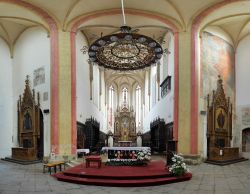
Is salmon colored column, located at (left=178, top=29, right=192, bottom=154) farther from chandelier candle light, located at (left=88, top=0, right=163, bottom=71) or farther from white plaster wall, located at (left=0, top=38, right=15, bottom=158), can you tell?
white plaster wall, located at (left=0, top=38, right=15, bottom=158)

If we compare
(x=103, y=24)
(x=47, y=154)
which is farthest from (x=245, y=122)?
(x=47, y=154)

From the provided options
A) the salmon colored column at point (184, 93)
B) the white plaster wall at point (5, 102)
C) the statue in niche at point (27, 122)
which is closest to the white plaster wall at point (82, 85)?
the statue in niche at point (27, 122)

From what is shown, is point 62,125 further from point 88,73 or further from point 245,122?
point 245,122

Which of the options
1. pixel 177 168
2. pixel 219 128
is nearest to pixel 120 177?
pixel 177 168

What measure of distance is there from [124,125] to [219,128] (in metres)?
18.8

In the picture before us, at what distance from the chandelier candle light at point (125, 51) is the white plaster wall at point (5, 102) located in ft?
24.9

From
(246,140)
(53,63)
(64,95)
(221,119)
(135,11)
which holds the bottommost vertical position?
Result: (246,140)

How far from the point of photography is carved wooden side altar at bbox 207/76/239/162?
579 inches

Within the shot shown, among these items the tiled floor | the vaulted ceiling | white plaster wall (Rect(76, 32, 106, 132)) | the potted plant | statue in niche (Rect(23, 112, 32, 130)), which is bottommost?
the tiled floor

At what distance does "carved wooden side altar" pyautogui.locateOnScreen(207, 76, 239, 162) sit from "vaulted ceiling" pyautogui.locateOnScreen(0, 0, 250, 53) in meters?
3.23

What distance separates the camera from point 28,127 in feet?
53.8

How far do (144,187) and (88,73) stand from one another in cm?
1233

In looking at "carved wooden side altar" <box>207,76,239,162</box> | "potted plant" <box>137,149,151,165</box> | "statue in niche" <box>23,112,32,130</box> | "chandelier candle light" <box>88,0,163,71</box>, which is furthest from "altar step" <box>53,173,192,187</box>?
"statue in niche" <box>23,112,32,130</box>

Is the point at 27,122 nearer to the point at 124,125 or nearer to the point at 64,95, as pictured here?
the point at 64,95
